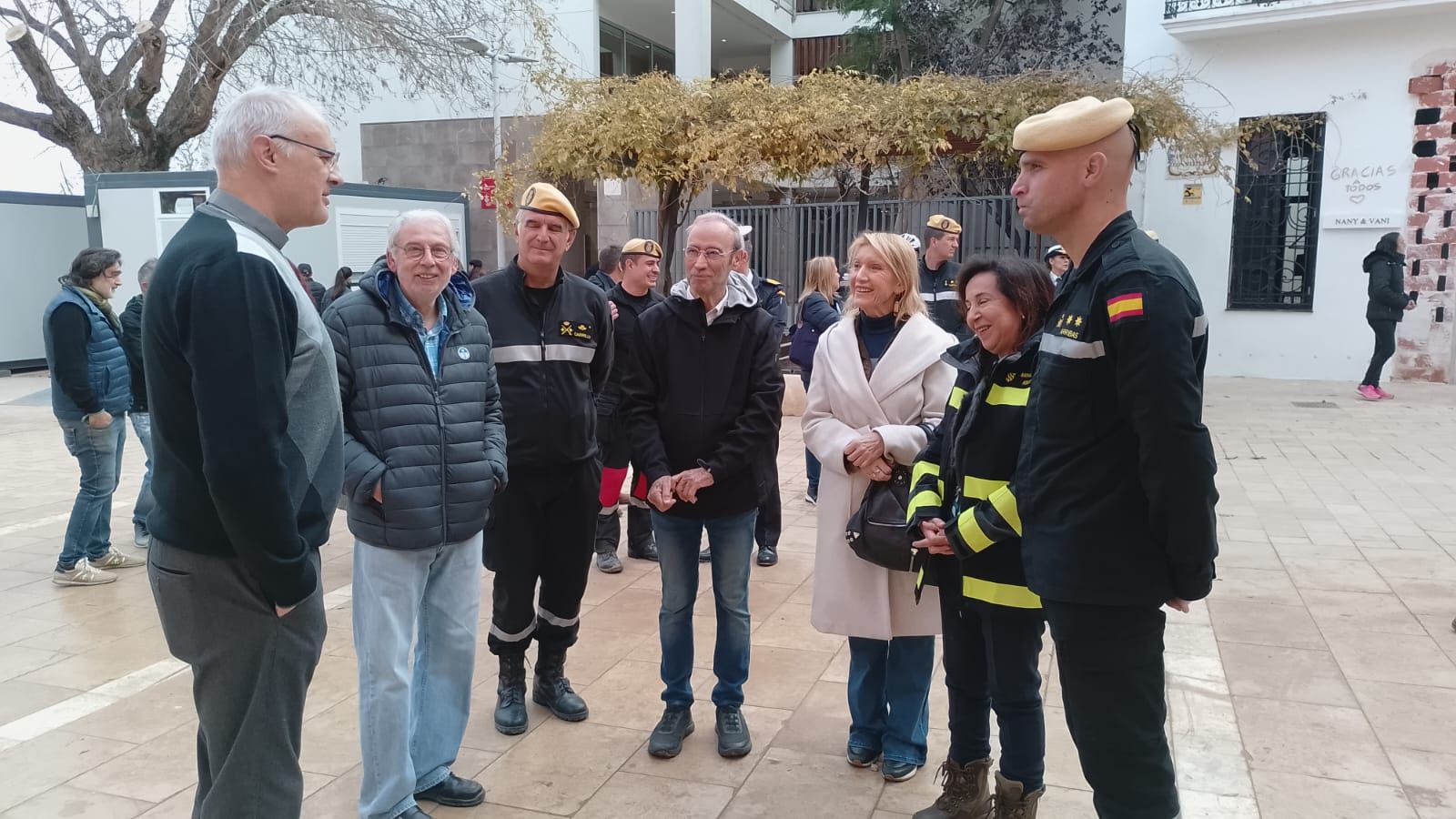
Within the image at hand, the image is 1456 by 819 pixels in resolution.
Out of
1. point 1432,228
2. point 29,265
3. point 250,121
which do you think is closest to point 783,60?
point 1432,228

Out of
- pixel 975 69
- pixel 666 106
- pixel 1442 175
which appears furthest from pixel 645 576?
pixel 975 69

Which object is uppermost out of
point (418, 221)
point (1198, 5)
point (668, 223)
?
point (1198, 5)

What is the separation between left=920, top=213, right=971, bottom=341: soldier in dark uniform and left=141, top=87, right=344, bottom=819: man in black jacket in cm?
559

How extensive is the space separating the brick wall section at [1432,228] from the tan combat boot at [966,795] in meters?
14.1

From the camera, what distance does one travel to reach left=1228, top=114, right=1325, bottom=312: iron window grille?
1435 cm

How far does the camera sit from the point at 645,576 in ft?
19.7

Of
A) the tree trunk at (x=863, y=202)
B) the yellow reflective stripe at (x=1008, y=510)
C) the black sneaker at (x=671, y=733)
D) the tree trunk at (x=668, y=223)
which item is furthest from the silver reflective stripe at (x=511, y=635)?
the tree trunk at (x=863, y=202)

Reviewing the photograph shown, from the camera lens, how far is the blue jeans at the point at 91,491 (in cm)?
601

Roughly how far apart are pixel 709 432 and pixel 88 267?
4597 mm

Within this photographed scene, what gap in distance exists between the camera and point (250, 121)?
2264 mm

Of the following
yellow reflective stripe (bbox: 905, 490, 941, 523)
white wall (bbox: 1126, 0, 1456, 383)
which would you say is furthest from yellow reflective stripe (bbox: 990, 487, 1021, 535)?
white wall (bbox: 1126, 0, 1456, 383)

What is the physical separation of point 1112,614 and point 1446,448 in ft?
31.0

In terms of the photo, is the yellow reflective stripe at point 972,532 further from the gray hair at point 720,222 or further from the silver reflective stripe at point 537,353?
the silver reflective stripe at point 537,353

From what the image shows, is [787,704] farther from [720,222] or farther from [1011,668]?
[720,222]
